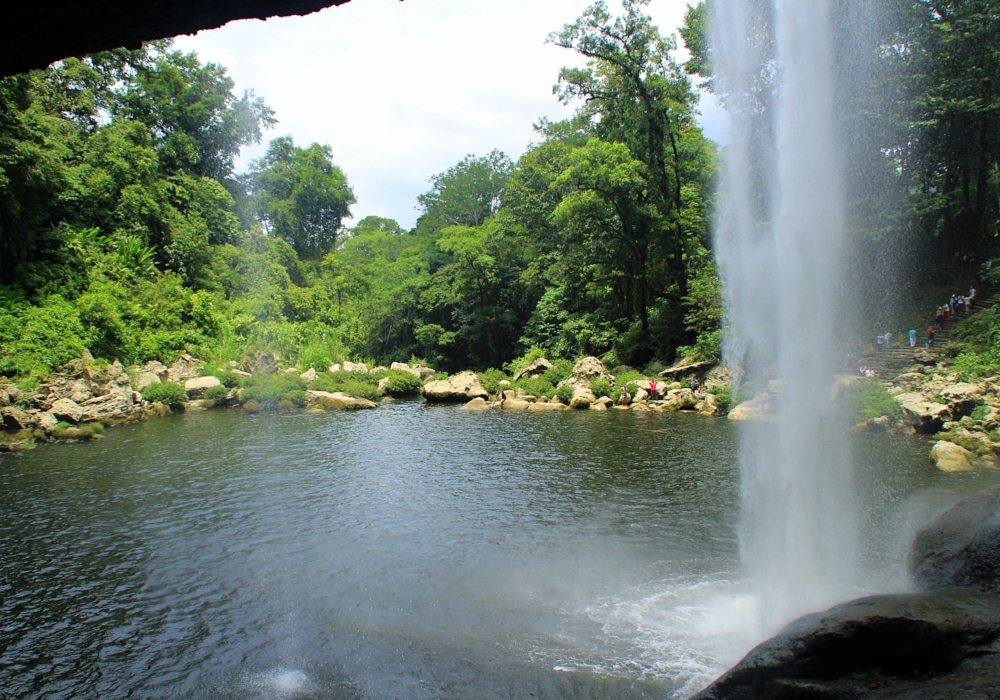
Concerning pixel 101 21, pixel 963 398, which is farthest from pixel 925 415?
pixel 101 21

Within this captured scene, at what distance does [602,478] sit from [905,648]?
11.5 m

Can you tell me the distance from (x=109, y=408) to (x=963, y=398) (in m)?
28.6

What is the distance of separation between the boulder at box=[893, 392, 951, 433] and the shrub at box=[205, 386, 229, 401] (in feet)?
90.6

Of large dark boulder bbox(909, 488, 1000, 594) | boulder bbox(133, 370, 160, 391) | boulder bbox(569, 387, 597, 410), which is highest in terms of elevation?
boulder bbox(133, 370, 160, 391)

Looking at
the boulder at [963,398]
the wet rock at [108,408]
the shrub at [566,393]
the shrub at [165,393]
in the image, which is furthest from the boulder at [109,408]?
the boulder at [963,398]

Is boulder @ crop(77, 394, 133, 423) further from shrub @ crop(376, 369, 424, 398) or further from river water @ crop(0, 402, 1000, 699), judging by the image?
shrub @ crop(376, 369, 424, 398)

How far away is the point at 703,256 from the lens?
3516 centimetres

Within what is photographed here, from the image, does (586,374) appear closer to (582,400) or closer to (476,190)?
(582,400)

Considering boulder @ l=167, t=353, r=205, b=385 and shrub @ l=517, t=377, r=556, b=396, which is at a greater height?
boulder @ l=167, t=353, r=205, b=385

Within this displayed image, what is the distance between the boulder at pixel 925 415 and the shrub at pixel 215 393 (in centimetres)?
2762

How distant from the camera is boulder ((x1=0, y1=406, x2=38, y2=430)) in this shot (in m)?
19.7

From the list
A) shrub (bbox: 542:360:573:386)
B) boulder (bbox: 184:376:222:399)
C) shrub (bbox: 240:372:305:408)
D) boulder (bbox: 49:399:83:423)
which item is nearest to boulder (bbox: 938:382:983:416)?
shrub (bbox: 542:360:573:386)

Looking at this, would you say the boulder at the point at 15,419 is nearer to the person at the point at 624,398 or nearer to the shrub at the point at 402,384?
the shrub at the point at 402,384

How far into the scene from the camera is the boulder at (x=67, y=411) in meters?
21.8
